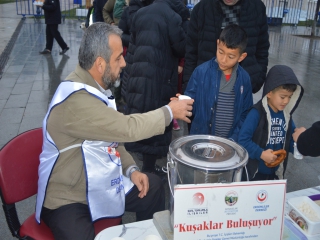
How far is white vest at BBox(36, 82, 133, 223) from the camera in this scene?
5.41 ft

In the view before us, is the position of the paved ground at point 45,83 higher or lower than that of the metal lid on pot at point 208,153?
lower

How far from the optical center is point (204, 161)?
1226 millimetres

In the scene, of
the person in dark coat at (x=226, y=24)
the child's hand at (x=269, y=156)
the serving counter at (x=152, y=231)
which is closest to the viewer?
the serving counter at (x=152, y=231)

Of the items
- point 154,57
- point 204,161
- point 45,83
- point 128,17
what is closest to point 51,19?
point 45,83

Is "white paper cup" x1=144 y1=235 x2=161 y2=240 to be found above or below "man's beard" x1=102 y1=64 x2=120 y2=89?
below

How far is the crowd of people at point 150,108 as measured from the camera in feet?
5.43

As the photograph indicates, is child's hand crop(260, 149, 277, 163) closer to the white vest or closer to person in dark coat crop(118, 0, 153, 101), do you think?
the white vest

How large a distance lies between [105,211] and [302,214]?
0.94 metres

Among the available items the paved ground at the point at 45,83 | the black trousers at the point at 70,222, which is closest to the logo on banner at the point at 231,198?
the black trousers at the point at 70,222

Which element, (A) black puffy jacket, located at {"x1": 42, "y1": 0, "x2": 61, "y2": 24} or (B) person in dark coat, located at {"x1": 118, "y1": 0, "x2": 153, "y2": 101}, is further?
(A) black puffy jacket, located at {"x1": 42, "y1": 0, "x2": 61, "y2": 24}

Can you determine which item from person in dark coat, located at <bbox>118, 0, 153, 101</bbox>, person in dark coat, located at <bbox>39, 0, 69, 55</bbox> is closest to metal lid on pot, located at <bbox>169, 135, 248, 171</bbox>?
person in dark coat, located at <bbox>118, 0, 153, 101</bbox>

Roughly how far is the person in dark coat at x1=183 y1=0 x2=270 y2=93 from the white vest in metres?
1.49

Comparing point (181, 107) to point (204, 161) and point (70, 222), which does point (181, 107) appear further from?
point (70, 222)

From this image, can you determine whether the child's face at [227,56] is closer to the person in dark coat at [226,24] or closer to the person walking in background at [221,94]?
the person walking in background at [221,94]
